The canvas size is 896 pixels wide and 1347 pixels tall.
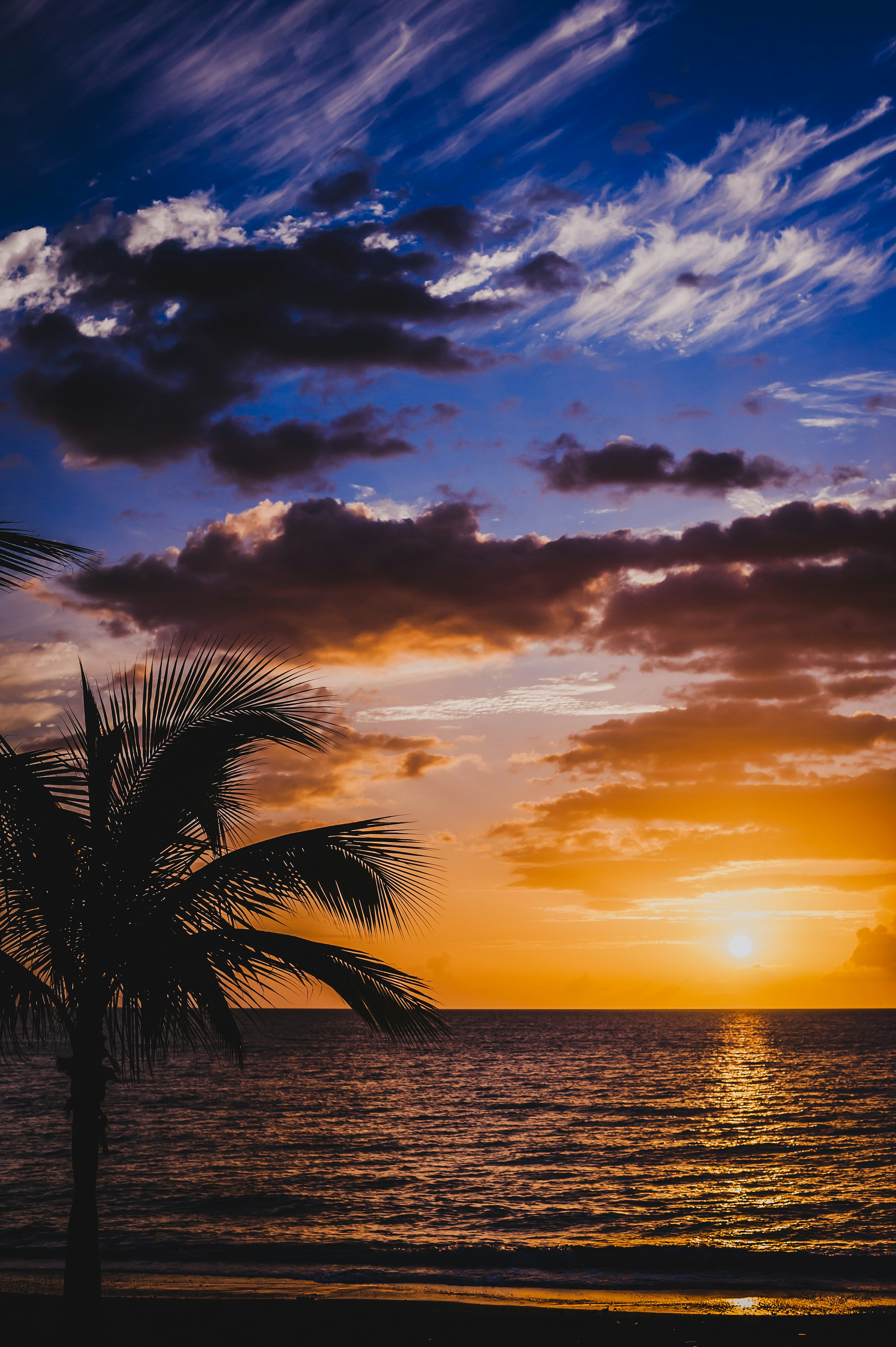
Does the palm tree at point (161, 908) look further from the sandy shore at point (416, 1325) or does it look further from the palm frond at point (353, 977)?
the sandy shore at point (416, 1325)

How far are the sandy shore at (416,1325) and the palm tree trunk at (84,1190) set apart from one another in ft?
12.5

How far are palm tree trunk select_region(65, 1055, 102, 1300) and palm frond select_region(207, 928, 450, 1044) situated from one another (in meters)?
1.46

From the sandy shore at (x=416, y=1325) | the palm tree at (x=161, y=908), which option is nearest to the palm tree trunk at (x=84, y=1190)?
the palm tree at (x=161, y=908)

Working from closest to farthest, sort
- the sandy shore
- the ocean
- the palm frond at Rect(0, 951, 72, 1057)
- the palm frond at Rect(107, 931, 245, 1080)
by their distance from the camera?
the palm frond at Rect(107, 931, 245, 1080) < the palm frond at Rect(0, 951, 72, 1057) < the sandy shore < the ocean

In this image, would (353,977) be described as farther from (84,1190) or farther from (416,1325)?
(416,1325)

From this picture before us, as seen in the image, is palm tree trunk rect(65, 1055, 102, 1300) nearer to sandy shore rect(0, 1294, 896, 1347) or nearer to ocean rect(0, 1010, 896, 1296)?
ocean rect(0, 1010, 896, 1296)

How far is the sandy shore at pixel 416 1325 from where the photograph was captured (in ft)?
35.4

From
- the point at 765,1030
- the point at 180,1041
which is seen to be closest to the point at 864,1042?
the point at 765,1030

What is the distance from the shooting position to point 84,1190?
7465 millimetres

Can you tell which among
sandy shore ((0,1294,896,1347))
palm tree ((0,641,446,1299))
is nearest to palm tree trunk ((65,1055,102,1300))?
palm tree ((0,641,446,1299))

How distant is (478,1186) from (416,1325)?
567 inches

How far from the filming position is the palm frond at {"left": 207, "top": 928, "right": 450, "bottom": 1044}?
7.39 metres

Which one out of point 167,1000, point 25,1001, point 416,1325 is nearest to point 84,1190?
point 25,1001

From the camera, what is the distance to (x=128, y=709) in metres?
7.94
